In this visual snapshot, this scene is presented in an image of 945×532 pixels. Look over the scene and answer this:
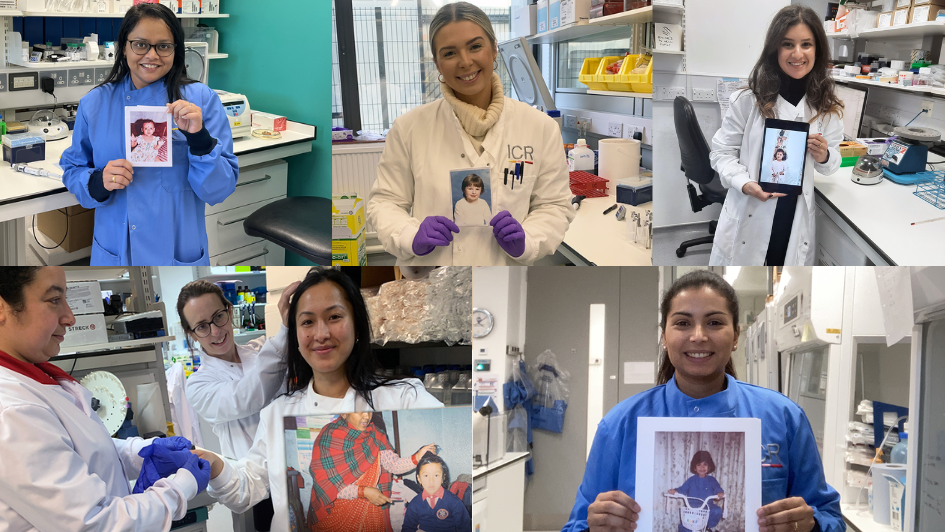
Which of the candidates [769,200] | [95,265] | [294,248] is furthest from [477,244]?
[95,265]

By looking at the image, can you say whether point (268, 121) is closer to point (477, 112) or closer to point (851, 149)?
point (477, 112)

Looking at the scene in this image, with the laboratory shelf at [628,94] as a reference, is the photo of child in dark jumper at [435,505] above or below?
below

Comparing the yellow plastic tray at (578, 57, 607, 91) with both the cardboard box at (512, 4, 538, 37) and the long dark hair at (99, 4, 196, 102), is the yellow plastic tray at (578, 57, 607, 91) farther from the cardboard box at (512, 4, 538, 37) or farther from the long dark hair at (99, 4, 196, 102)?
the long dark hair at (99, 4, 196, 102)

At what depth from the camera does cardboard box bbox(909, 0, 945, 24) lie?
4.37 ft

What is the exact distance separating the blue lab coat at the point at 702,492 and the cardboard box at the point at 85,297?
4.94ft

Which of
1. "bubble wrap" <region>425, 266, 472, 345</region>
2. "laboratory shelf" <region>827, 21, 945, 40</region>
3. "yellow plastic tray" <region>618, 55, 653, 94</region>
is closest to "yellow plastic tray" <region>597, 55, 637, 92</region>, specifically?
"yellow plastic tray" <region>618, 55, 653, 94</region>

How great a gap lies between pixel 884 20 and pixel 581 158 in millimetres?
686

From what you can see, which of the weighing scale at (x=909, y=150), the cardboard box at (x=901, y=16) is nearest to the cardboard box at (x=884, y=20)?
the cardboard box at (x=901, y=16)

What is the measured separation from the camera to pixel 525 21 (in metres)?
1.39

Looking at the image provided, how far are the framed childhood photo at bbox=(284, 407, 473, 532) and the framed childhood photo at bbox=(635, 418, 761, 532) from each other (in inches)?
17.5

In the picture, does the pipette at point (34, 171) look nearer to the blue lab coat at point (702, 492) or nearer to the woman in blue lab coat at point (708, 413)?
the woman in blue lab coat at point (708, 413)

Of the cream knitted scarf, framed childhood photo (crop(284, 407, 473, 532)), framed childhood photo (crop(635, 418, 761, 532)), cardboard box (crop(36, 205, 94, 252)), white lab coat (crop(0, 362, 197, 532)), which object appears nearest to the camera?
white lab coat (crop(0, 362, 197, 532))

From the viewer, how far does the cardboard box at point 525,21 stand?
1.38m

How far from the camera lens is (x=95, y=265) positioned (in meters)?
1.71
